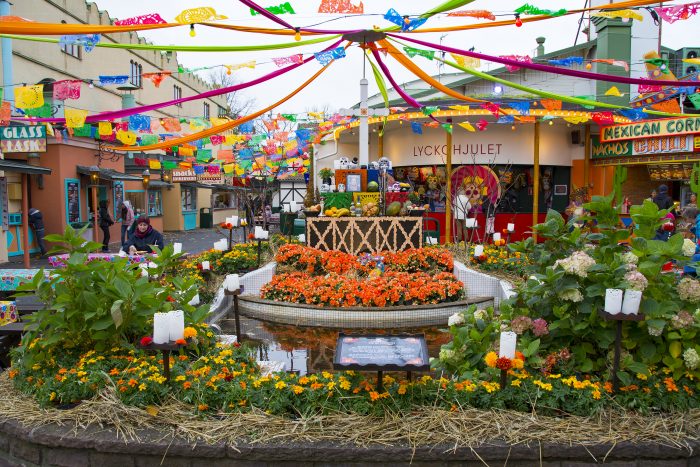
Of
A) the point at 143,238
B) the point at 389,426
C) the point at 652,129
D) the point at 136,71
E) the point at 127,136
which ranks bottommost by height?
the point at 389,426

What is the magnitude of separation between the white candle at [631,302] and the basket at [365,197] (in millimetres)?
8526

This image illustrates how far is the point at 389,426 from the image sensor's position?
3.64m

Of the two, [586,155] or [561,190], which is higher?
[586,155]

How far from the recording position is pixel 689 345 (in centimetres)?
396

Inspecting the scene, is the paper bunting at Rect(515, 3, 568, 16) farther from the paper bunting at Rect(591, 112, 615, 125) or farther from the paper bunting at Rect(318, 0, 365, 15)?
the paper bunting at Rect(591, 112, 615, 125)

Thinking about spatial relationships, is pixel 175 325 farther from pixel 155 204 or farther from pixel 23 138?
pixel 155 204

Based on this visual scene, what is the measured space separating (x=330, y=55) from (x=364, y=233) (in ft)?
12.8

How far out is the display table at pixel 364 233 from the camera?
11227 millimetres

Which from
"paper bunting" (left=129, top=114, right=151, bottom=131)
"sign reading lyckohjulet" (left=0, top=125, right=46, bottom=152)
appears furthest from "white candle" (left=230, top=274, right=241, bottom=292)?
"sign reading lyckohjulet" (left=0, top=125, right=46, bottom=152)

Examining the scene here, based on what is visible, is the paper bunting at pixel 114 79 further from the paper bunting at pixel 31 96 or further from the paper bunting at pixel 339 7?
the paper bunting at pixel 339 7

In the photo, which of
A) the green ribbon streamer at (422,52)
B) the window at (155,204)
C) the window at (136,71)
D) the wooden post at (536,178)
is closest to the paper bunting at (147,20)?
the green ribbon streamer at (422,52)

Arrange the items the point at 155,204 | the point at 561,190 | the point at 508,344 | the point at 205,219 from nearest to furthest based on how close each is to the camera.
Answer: the point at 508,344, the point at 561,190, the point at 155,204, the point at 205,219

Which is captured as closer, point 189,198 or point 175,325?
point 175,325

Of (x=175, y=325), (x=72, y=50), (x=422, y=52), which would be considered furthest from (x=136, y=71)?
(x=175, y=325)
